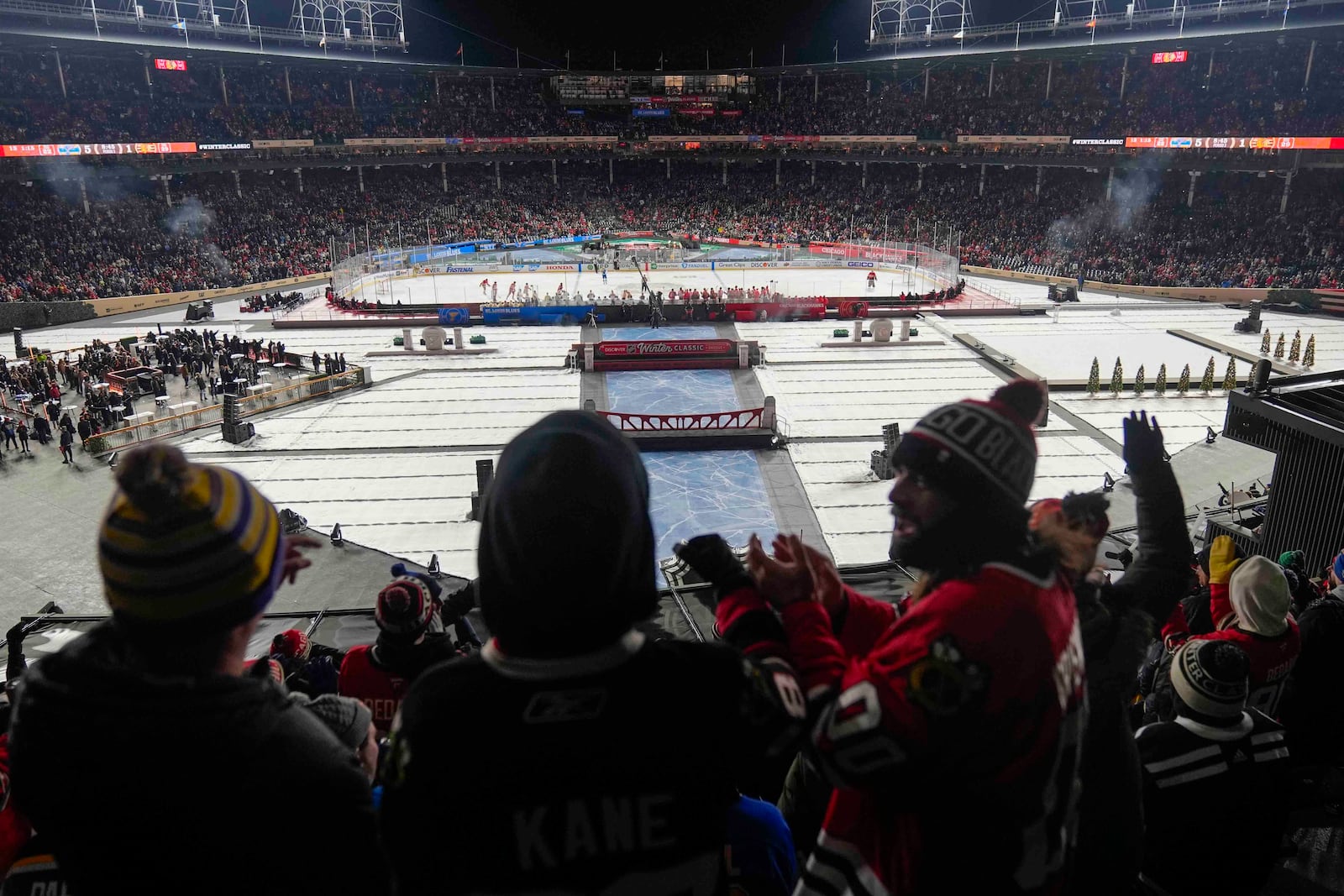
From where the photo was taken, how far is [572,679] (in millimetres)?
1749

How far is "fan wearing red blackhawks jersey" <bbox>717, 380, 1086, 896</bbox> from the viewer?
2.01 m

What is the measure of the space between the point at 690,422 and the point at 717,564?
67.2ft

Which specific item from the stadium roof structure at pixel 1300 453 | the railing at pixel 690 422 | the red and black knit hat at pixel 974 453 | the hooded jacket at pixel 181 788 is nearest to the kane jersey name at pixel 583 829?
the hooded jacket at pixel 181 788

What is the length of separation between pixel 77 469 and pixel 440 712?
77.9ft

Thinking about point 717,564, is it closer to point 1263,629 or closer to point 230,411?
point 1263,629

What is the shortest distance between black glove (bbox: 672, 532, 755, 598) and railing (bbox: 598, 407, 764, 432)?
19387mm

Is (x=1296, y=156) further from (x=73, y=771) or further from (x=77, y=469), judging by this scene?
(x=73, y=771)

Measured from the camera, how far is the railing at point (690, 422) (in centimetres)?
2217

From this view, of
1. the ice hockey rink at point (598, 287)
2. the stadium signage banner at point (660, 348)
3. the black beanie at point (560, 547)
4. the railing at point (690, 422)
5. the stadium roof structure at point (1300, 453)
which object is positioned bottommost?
the railing at point (690, 422)

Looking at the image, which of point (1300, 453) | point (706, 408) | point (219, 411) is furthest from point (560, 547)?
point (219, 411)

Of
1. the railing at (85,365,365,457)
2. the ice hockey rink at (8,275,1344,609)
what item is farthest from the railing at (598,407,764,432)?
the railing at (85,365,365,457)

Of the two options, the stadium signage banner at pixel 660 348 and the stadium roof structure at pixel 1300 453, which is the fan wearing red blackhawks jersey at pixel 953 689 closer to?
the stadium roof structure at pixel 1300 453

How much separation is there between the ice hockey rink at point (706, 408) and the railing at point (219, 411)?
716mm

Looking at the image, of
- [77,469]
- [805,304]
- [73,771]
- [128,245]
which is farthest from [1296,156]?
[128,245]
